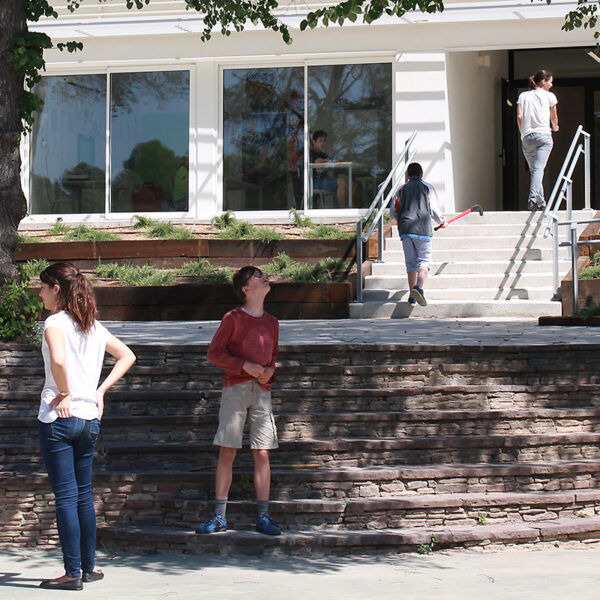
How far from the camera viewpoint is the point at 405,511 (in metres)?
6.62

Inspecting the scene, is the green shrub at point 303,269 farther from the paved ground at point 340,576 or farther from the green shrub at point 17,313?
the paved ground at point 340,576

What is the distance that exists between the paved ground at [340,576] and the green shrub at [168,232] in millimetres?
9172

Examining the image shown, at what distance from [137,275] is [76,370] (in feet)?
26.0

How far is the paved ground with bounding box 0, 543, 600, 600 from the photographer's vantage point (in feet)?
17.7

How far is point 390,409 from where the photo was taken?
7.77m

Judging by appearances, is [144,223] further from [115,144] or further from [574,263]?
[574,263]

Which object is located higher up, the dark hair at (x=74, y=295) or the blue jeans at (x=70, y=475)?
the dark hair at (x=74, y=295)

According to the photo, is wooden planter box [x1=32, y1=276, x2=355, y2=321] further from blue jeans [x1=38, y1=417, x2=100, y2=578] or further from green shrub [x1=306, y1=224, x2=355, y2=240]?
blue jeans [x1=38, y1=417, x2=100, y2=578]

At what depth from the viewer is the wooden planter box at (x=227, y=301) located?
12.5 metres

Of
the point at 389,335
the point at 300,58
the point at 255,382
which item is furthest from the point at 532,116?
the point at 255,382

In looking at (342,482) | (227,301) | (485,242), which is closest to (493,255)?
(485,242)

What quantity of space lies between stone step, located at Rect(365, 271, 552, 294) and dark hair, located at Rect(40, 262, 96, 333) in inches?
313

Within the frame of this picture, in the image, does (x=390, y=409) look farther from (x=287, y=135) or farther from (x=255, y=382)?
(x=287, y=135)

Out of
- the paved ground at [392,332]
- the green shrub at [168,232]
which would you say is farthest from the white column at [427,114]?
the paved ground at [392,332]
